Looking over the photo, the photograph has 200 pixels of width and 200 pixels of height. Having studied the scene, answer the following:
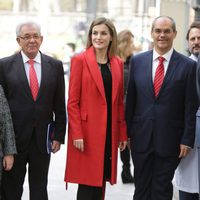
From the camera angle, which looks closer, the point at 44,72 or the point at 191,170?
the point at 44,72

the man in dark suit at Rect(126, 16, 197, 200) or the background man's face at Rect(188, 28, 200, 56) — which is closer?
the man in dark suit at Rect(126, 16, 197, 200)

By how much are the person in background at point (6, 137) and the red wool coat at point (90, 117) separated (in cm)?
64

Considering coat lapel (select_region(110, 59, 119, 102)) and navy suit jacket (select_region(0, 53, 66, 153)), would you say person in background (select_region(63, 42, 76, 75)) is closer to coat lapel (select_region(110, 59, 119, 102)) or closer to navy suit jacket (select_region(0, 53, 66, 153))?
coat lapel (select_region(110, 59, 119, 102))

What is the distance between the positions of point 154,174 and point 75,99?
928 millimetres

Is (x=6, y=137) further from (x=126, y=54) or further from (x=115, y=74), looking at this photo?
(x=126, y=54)

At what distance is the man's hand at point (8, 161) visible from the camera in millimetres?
4391

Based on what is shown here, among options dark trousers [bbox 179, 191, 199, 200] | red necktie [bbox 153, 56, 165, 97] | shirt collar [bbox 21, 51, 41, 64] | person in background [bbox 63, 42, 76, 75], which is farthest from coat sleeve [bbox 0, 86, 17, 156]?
person in background [bbox 63, 42, 76, 75]

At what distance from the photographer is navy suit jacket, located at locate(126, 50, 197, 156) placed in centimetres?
468

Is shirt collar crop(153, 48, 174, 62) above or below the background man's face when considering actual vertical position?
below

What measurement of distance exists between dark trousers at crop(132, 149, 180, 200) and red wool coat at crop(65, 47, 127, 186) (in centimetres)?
27

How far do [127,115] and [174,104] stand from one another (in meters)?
0.45

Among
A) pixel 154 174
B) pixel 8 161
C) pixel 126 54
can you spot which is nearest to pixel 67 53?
pixel 126 54

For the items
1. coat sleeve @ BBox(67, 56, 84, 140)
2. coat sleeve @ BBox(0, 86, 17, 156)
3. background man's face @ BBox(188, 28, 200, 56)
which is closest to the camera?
coat sleeve @ BBox(0, 86, 17, 156)

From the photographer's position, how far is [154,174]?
15.9ft
